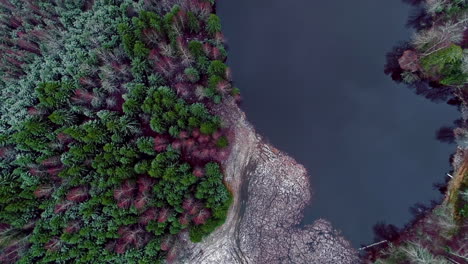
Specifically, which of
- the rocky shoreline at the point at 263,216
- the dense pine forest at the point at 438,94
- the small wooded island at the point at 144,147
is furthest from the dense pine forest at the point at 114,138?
the dense pine forest at the point at 438,94

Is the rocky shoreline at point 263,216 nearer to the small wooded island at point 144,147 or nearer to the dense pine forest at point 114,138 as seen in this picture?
the small wooded island at point 144,147

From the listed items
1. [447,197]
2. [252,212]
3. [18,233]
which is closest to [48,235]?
[18,233]

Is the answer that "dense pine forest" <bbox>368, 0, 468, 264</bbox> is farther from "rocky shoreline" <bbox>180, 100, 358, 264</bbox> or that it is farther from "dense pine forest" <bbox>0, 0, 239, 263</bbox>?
"dense pine forest" <bbox>0, 0, 239, 263</bbox>

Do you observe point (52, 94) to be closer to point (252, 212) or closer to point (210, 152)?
point (210, 152)

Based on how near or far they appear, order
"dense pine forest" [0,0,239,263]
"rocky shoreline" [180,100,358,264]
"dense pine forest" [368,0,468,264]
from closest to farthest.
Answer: "dense pine forest" [0,0,239,263], "dense pine forest" [368,0,468,264], "rocky shoreline" [180,100,358,264]

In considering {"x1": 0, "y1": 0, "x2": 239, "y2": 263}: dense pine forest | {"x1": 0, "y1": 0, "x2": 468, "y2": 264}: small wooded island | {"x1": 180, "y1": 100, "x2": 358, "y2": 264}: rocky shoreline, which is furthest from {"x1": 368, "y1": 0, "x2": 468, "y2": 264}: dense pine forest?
{"x1": 0, "y1": 0, "x2": 239, "y2": 263}: dense pine forest
